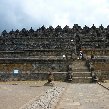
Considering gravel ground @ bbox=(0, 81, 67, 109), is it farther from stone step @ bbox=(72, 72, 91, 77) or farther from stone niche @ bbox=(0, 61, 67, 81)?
stone step @ bbox=(72, 72, 91, 77)

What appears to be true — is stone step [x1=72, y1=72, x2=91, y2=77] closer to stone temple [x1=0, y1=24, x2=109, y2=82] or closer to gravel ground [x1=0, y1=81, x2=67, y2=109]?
stone temple [x1=0, y1=24, x2=109, y2=82]

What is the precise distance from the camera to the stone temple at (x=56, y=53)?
31.8 metres

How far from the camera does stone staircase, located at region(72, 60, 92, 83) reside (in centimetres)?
2977

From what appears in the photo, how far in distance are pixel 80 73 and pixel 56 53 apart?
12360 millimetres

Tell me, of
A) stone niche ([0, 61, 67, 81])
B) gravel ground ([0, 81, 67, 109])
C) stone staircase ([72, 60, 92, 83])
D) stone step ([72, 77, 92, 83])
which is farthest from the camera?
stone niche ([0, 61, 67, 81])

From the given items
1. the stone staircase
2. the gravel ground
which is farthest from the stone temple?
the gravel ground

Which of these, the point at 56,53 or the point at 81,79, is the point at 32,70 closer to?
the point at 81,79

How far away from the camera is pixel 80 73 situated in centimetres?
3175

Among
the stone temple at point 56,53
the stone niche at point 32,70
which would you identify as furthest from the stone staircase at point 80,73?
the stone niche at point 32,70

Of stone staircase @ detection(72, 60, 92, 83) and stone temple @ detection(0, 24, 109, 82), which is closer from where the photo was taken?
stone staircase @ detection(72, 60, 92, 83)

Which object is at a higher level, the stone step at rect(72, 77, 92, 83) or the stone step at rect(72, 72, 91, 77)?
the stone step at rect(72, 72, 91, 77)

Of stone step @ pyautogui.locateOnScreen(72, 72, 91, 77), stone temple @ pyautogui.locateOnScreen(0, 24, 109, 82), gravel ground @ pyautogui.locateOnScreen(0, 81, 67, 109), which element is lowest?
gravel ground @ pyautogui.locateOnScreen(0, 81, 67, 109)

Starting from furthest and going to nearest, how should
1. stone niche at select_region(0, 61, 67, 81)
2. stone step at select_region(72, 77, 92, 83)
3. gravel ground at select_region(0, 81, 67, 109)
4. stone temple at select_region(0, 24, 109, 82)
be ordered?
stone temple at select_region(0, 24, 109, 82) → stone niche at select_region(0, 61, 67, 81) → stone step at select_region(72, 77, 92, 83) → gravel ground at select_region(0, 81, 67, 109)

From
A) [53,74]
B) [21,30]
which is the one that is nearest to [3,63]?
[53,74]
